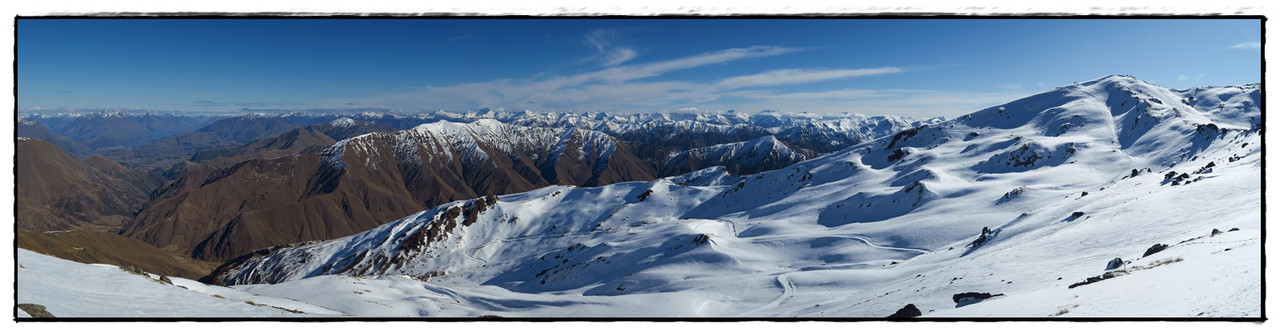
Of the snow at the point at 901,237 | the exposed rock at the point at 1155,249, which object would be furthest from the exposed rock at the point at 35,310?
the exposed rock at the point at 1155,249

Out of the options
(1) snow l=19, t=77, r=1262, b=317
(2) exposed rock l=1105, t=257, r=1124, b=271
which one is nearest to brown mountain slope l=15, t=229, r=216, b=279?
(1) snow l=19, t=77, r=1262, b=317

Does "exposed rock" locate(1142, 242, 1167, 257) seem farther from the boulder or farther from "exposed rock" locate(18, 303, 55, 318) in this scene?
"exposed rock" locate(18, 303, 55, 318)

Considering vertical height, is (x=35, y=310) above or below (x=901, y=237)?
above

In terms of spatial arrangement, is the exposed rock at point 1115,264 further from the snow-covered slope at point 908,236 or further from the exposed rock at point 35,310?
the exposed rock at point 35,310

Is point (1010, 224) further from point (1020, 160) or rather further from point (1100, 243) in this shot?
point (1020, 160)

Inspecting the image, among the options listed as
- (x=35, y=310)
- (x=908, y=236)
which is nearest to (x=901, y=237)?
(x=908, y=236)

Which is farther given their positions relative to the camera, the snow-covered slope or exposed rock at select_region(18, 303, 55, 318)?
the snow-covered slope

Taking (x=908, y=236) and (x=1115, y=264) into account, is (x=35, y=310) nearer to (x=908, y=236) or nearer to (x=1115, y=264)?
(x=1115, y=264)
